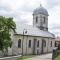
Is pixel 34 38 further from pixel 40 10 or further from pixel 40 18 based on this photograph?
pixel 40 10

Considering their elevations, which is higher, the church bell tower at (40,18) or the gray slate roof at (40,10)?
the gray slate roof at (40,10)

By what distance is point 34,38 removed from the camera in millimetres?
48000

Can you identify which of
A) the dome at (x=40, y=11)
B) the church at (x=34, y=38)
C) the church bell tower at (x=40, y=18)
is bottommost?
the church at (x=34, y=38)

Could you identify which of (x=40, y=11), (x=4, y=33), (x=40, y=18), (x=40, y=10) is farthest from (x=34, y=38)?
(x=4, y=33)

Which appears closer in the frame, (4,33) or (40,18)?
(4,33)

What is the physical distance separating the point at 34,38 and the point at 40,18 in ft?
34.1

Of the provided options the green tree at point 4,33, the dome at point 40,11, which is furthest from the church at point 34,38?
the green tree at point 4,33

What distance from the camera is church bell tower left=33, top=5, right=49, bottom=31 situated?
56594 mm

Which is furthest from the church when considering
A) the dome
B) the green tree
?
the green tree

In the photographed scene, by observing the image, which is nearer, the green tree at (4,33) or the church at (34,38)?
the green tree at (4,33)

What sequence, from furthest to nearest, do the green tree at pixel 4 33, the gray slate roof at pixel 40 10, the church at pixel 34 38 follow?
the gray slate roof at pixel 40 10 → the church at pixel 34 38 → the green tree at pixel 4 33

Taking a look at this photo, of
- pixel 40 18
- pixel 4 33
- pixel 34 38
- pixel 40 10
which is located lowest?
pixel 34 38

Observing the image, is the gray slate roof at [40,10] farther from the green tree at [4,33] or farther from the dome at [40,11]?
the green tree at [4,33]

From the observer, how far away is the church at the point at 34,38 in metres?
43.0
